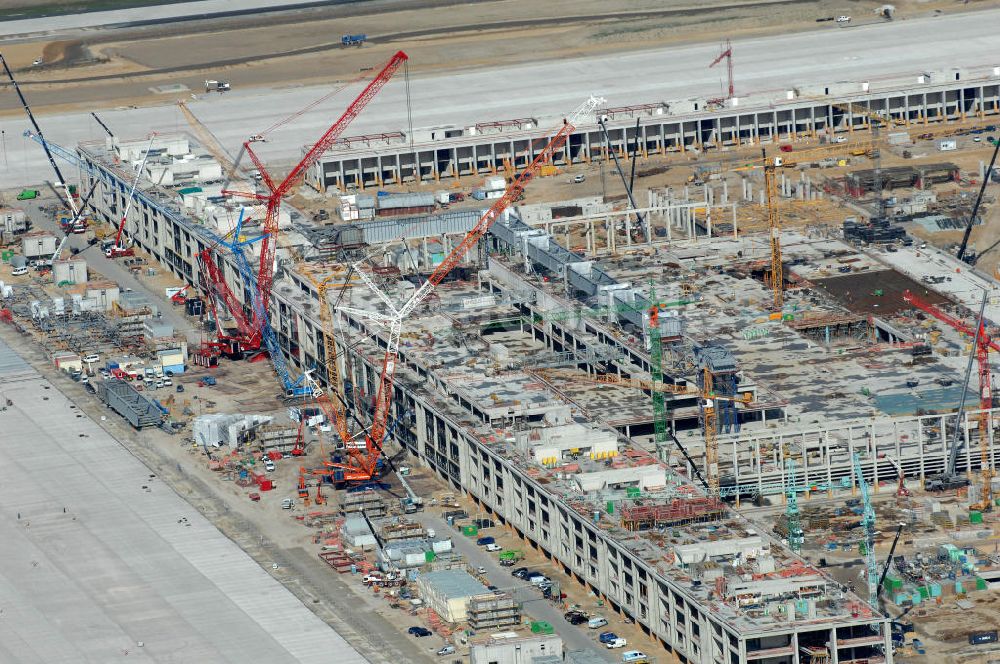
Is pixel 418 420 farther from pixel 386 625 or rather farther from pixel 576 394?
pixel 386 625

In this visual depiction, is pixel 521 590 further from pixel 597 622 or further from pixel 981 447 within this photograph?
pixel 981 447

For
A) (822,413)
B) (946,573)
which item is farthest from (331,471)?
(946,573)

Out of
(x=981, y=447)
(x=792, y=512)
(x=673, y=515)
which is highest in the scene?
(x=673, y=515)

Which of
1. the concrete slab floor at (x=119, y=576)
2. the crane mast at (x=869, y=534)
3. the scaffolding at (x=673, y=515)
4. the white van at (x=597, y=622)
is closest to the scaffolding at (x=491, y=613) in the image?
the white van at (x=597, y=622)

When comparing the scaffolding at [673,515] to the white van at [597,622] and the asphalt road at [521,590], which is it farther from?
the asphalt road at [521,590]

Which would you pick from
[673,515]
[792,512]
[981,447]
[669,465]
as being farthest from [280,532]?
[981,447]

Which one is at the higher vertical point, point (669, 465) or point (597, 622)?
point (669, 465)

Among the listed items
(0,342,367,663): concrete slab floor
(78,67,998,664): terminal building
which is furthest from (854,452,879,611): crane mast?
(0,342,367,663): concrete slab floor
